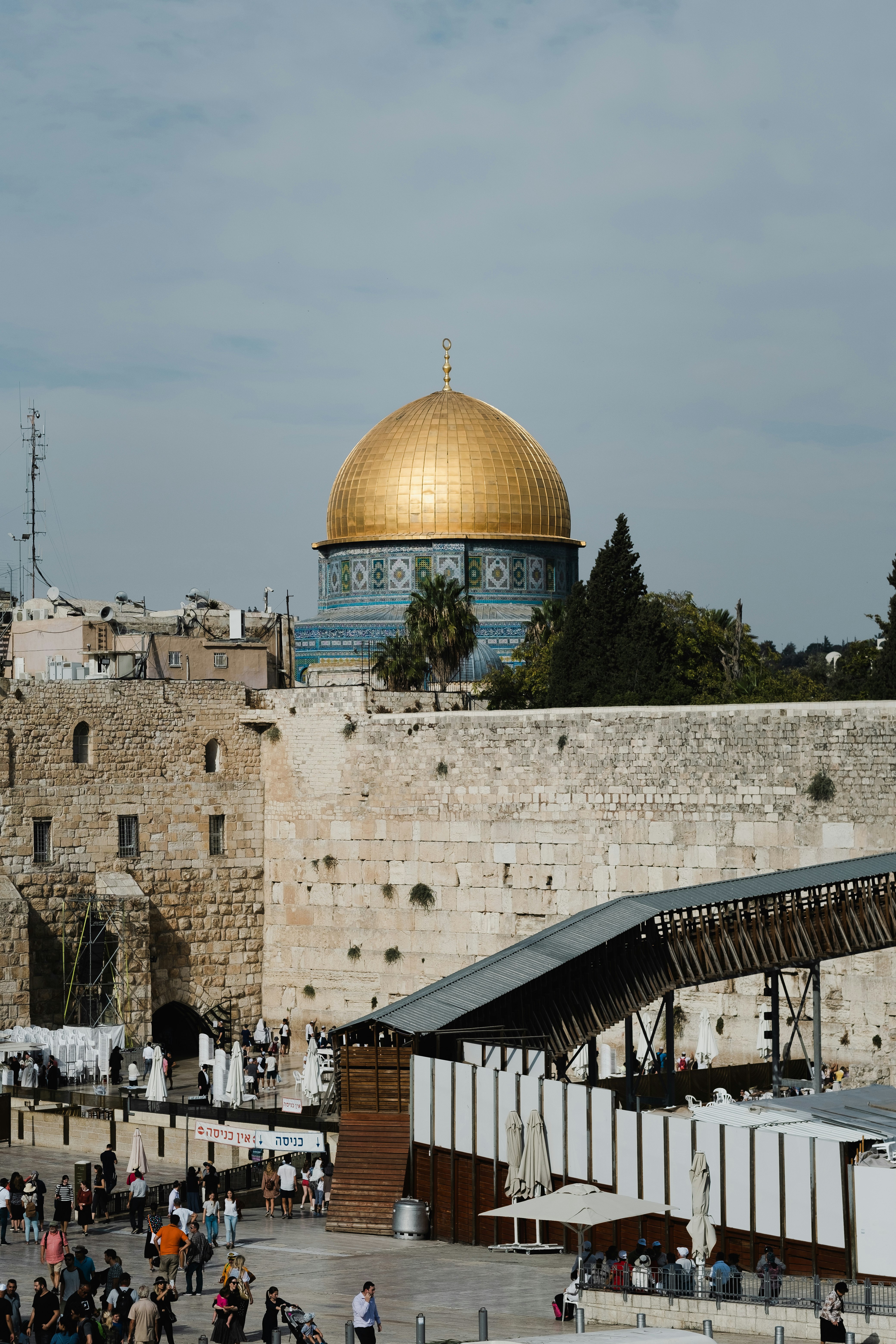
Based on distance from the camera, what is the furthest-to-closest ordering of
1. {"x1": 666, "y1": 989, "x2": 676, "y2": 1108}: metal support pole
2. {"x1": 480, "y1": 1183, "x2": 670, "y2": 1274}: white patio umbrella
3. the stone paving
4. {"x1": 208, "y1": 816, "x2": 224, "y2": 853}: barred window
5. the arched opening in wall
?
1. the arched opening in wall
2. {"x1": 208, "y1": 816, "x2": 224, "y2": 853}: barred window
3. {"x1": 666, "y1": 989, "x2": 676, "y2": 1108}: metal support pole
4. {"x1": 480, "y1": 1183, "x2": 670, "y2": 1274}: white patio umbrella
5. the stone paving

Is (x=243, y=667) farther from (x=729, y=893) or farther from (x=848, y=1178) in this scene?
(x=848, y=1178)

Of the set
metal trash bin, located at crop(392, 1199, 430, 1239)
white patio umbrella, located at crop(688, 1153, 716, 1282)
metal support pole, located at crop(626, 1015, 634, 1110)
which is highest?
metal support pole, located at crop(626, 1015, 634, 1110)

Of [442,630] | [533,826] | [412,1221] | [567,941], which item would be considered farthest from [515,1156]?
[442,630]

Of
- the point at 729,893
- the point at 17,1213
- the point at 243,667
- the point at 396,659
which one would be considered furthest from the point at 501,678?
the point at 17,1213

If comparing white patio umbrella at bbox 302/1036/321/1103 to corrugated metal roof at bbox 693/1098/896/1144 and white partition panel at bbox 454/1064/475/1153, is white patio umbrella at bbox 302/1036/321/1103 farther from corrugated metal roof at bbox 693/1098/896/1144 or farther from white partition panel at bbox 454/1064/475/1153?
corrugated metal roof at bbox 693/1098/896/1144

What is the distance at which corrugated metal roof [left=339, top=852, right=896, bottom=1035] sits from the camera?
18984 millimetres

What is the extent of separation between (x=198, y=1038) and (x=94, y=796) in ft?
13.6

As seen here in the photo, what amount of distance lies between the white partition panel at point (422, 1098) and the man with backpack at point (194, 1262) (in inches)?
102

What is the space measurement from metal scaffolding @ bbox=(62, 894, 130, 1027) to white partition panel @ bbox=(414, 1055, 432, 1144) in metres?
12.7

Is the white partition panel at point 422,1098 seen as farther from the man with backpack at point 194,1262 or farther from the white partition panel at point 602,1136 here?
the man with backpack at point 194,1262

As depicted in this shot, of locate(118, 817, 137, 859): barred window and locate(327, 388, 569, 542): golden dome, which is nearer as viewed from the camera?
locate(118, 817, 137, 859): barred window

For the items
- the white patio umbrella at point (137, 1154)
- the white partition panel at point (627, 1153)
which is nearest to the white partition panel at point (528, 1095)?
the white partition panel at point (627, 1153)

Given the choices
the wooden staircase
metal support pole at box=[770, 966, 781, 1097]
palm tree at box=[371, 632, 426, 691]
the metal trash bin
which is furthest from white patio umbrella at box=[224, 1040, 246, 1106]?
palm tree at box=[371, 632, 426, 691]

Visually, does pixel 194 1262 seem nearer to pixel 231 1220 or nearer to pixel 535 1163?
pixel 231 1220
